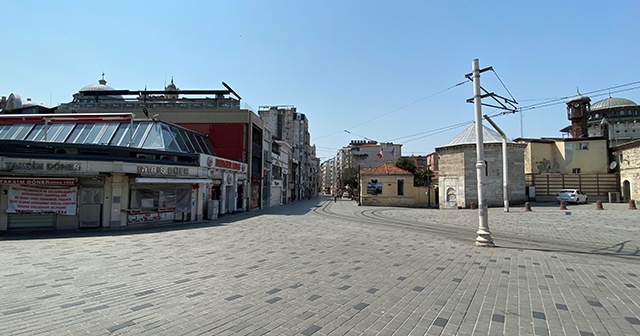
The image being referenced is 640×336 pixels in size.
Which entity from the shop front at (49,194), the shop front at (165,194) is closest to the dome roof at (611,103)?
the shop front at (165,194)

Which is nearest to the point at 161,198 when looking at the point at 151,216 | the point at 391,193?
the point at 151,216

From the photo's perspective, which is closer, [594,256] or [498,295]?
[498,295]

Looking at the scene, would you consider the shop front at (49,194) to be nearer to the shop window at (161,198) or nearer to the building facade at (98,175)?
the building facade at (98,175)

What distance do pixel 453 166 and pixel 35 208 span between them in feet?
129

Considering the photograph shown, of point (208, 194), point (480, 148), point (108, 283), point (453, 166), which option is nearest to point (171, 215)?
point (208, 194)

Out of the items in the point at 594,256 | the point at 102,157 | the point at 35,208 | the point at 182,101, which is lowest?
the point at 594,256

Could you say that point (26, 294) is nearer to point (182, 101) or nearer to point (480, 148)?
point (480, 148)

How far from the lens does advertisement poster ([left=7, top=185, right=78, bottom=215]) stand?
1496 centimetres

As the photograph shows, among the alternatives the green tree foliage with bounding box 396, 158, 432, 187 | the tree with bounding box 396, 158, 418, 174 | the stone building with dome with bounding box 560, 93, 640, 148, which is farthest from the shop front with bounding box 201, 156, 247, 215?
the stone building with dome with bounding box 560, 93, 640, 148

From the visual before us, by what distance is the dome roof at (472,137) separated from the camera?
39.0 metres

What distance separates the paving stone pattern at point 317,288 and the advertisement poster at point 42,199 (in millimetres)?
4151

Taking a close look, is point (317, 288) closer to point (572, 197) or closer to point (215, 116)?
point (215, 116)

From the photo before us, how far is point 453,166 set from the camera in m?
39.5

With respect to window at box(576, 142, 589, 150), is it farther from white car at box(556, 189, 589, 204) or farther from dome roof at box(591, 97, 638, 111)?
dome roof at box(591, 97, 638, 111)
